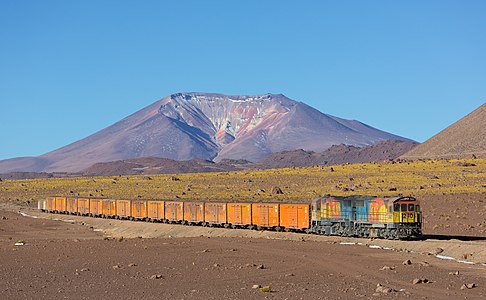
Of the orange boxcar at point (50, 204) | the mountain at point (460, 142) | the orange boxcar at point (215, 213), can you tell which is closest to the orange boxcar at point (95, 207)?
the orange boxcar at point (50, 204)

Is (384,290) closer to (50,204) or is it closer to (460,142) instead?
(50,204)

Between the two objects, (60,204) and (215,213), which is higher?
(60,204)

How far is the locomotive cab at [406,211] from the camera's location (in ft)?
165

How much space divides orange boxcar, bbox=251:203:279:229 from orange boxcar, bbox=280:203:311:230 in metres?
0.72

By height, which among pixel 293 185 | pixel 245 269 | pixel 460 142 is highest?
pixel 460 142

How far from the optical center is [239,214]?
6550 centimetres

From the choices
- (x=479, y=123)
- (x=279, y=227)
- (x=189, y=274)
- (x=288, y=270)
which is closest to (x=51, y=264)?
(x=189, y=274)

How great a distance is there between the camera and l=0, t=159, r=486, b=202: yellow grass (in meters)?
104

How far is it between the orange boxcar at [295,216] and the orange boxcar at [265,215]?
28.2 inches

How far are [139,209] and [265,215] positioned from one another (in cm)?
2420

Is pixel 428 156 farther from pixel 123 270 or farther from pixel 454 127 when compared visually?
pixel 123 270

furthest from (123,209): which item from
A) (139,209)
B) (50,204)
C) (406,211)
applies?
(406,211)

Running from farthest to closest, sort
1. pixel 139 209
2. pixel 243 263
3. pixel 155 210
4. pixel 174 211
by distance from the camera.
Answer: pixel 139 209 < pixel 155 210 < pixel 174 211 < pixel 243 263

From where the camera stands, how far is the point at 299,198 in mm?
98438
